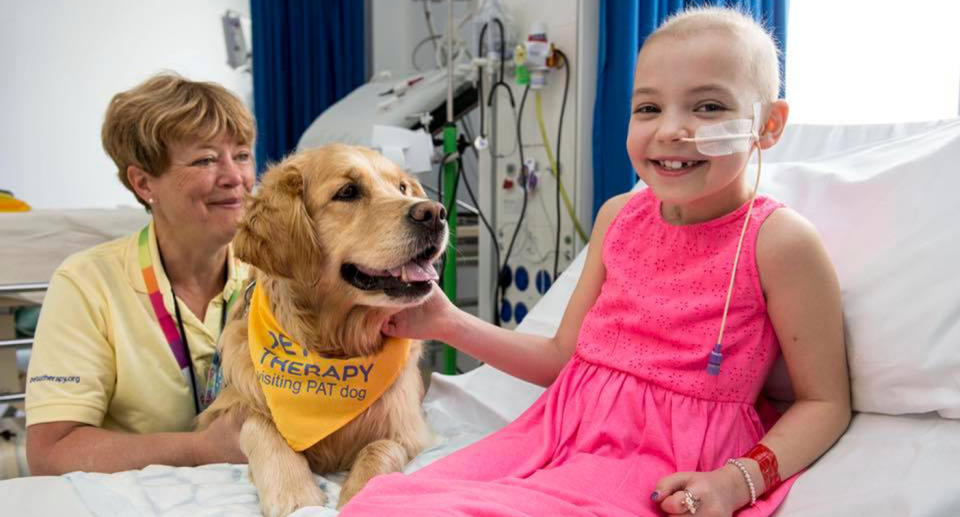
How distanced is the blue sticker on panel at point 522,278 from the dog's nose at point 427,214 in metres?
1.64

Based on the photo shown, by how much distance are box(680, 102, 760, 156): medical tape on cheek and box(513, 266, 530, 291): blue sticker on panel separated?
1997 millimetres

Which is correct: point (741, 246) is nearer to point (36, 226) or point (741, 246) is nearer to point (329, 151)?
point (329, 151)

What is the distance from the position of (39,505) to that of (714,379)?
105 cm

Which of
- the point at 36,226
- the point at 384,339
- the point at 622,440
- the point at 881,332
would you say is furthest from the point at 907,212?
the point at 36,226

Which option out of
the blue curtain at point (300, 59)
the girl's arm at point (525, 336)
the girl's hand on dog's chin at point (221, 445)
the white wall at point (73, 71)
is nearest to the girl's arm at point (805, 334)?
the girl's arm at point (525, 336)

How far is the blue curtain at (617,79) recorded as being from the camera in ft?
7.77

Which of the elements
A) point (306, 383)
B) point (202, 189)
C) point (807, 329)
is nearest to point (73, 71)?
point (202, 189)

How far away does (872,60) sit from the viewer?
87.4 inches

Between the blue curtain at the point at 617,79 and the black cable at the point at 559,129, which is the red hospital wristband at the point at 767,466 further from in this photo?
the black cable at the point at 559,129

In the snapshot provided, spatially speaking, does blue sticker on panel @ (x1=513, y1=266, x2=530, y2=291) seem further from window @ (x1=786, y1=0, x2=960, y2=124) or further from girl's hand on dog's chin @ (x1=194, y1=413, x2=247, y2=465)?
girl's hand on dog's chin @ (x1=194, y1=413, x2=247, y2=465)


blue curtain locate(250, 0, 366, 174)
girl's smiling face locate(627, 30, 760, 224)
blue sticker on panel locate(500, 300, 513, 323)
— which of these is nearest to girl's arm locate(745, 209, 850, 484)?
girl's smiling face locate(627, 30, 760, 224)

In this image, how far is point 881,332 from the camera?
Answer: 39.9 inches

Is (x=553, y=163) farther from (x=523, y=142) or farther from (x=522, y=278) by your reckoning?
(x=522, y=278)

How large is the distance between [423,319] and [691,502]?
66 cm
